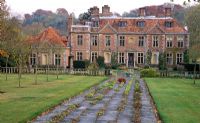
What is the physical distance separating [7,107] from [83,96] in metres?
7.08

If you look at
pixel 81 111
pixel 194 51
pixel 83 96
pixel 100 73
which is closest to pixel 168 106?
pixel 81 111

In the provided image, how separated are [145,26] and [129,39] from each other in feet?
10.3

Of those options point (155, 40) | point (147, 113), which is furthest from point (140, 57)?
point (147, 113)

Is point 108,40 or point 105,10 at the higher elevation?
point 105,10

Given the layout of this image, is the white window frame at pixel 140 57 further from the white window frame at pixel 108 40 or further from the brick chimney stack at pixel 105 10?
the brick chimney stack at pixel 105 10

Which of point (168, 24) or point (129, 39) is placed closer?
point (168, 24)

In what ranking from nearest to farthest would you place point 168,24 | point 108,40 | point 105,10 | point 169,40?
point 169,40 < point 168,24 < point 108,40 < point 105,10

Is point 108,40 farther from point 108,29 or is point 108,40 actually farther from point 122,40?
point 122,40

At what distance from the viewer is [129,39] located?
2502 inches

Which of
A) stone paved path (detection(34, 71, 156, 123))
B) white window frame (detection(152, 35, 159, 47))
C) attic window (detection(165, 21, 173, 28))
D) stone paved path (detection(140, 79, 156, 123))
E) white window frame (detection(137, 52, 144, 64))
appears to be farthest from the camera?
white window frame (detection(137, 52, 144, 64))

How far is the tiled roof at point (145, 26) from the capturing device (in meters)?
62.6

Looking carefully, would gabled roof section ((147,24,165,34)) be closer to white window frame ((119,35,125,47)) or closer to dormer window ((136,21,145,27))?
dormer window ((136,21,145,27))

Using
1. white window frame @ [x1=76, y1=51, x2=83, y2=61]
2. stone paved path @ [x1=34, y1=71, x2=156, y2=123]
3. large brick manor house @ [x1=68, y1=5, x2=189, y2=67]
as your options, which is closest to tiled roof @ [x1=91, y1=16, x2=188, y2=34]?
large brick manor house @ [x1=68, y1=5, x2=189, y2=67]

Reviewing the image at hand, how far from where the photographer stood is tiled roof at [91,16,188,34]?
62594 millimetres
